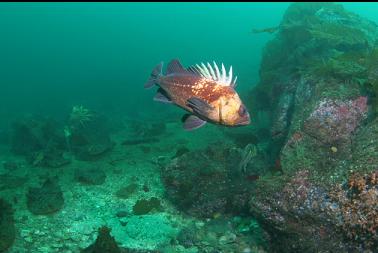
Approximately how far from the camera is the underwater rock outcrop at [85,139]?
13581 millimetres

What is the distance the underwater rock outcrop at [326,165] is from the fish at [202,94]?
300 cm

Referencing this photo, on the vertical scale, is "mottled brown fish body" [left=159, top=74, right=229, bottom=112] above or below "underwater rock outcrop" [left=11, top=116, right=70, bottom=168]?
above

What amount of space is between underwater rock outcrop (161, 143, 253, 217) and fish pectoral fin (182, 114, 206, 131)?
5.29 m

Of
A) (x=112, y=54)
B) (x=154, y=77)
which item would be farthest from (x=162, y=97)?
(x=112, y=54)

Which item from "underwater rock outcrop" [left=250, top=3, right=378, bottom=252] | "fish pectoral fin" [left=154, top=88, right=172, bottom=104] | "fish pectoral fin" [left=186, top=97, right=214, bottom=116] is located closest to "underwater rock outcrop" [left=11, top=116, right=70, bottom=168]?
"underwater rock outcrop" [left=250, top=3, right=378, bottom=252]

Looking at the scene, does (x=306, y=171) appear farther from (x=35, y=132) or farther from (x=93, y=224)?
(x=35, y=132)

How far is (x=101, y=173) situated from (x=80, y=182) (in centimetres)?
68

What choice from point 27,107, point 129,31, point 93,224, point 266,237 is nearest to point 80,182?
point 93,224

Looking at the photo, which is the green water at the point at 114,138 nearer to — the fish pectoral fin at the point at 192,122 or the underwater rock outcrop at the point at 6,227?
the underwater rock outcrop at the point at 6,227

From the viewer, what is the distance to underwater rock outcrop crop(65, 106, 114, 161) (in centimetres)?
1358

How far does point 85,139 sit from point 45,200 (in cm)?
653

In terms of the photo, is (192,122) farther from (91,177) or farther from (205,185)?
(91,177)

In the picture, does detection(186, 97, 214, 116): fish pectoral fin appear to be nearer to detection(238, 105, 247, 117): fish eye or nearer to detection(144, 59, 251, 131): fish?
detection(144, 59, 251, 131): fish

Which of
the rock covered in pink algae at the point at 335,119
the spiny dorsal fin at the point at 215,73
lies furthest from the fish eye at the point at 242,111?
the rock covered in pink algae at the point at 335,119
